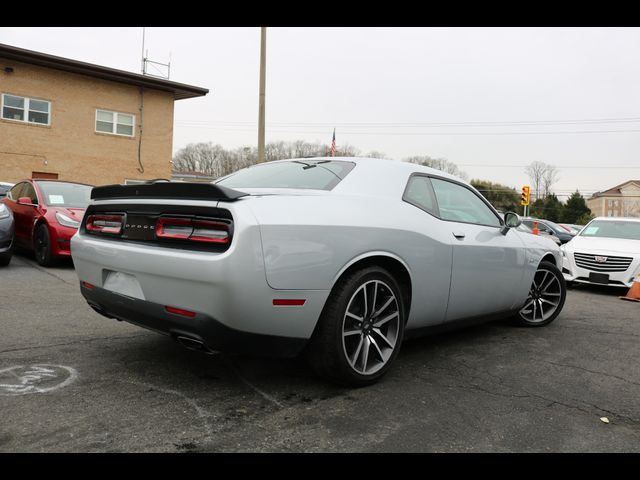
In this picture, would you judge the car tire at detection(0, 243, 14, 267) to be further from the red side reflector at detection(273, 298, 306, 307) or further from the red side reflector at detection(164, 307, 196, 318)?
the red side reflector at detection(273, 298, 306, 307)

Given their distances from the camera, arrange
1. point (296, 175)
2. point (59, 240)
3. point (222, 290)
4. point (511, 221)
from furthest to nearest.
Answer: point (59, 240) → point (511, 221) → point (296, 175) → point (222, 290)

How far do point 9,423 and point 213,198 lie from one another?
1476mm

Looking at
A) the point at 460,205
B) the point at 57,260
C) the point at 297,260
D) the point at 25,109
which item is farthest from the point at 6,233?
the point at 25,109

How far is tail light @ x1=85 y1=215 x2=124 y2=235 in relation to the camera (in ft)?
11.1

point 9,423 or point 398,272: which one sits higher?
point 398,272

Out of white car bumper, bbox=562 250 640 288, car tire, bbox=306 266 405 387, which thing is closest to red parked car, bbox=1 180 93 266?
car tire, bbox=306 266 405 387

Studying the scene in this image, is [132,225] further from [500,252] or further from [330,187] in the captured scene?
[500,252]

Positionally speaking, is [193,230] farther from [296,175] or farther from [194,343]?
[296,175]

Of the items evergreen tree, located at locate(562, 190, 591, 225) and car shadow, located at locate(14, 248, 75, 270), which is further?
evergreen tree, located at locate(562, 190, 591, 225)

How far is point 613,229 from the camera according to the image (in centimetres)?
983

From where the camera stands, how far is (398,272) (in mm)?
3486

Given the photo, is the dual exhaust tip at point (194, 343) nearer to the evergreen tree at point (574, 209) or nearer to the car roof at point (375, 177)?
the car roof at point (375, 177)

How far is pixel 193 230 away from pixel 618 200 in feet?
394

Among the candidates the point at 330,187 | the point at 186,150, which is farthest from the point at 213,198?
the point at 186,150
